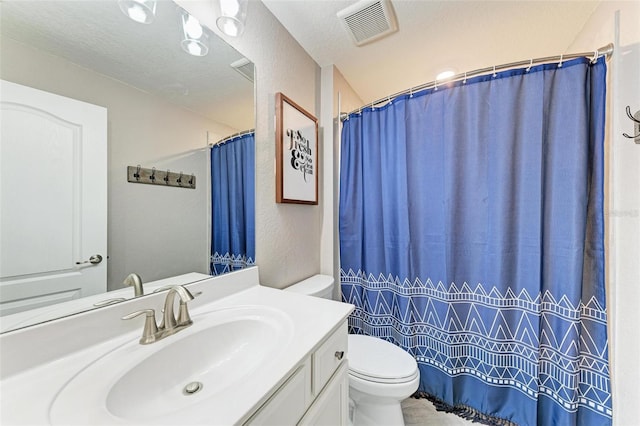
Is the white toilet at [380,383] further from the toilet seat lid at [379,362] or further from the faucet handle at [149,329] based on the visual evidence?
the faucet handle at [149,329]

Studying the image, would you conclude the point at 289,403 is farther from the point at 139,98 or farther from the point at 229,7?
the point at 229,7

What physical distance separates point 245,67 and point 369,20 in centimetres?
76

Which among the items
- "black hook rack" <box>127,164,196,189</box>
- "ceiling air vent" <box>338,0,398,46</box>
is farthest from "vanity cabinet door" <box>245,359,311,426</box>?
"ceiling air vent" <box>338,0,398,46</box>

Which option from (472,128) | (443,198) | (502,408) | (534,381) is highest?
(472,128)

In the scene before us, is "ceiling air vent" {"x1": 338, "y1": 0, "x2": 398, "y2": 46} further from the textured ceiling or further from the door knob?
the door knob

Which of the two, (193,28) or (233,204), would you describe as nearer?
(193,28)

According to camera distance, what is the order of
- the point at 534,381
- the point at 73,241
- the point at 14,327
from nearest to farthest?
the point at 14,327 → the point at 73,241 → the point at 534,381

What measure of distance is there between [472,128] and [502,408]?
1491 mm

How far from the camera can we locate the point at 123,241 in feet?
2.37

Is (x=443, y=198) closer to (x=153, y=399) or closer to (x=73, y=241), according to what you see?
(x=153, y=399)

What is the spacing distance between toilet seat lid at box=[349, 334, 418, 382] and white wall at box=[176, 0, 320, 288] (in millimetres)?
528

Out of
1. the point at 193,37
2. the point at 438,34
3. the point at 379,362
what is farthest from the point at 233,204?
the point at 438,34

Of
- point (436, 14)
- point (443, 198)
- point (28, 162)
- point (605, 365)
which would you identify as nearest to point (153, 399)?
point (28, 162)

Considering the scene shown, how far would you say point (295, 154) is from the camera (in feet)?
4.50
